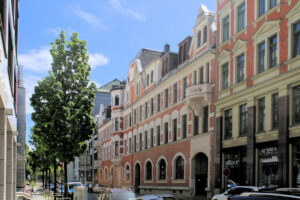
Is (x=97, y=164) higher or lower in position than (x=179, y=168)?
lower

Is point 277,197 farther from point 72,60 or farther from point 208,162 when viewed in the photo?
point 208,162

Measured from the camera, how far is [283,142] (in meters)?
19.6

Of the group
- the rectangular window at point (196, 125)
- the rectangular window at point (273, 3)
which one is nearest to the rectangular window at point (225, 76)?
the rectangular window at point (196, 125)

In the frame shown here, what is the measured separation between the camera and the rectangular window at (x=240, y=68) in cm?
2450

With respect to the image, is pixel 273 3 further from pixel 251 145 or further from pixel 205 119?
pixel 205 119

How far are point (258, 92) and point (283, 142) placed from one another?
3.74 meters

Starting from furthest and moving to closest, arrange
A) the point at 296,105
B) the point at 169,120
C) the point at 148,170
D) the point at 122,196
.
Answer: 1. the point at 148,170
2. the point at 169,120
3. the point at 296,105
4. the point at 122,196

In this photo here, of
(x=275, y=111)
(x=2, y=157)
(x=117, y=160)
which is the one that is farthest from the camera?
(x=117, y=160)

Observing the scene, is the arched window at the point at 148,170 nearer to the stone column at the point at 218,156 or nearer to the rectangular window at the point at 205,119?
the rectangular window at the point at 205,119

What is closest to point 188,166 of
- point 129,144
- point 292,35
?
point 292,35

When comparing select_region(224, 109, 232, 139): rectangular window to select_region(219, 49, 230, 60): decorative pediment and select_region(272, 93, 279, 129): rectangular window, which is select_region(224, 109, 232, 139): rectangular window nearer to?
select_region(219, 49, 230, 60): decorative pediment

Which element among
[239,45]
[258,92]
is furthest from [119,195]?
[239,45]

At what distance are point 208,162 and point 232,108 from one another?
4870 millimetres

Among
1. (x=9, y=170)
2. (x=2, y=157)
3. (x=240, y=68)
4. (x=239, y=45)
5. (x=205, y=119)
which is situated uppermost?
(x=239, y=45)
